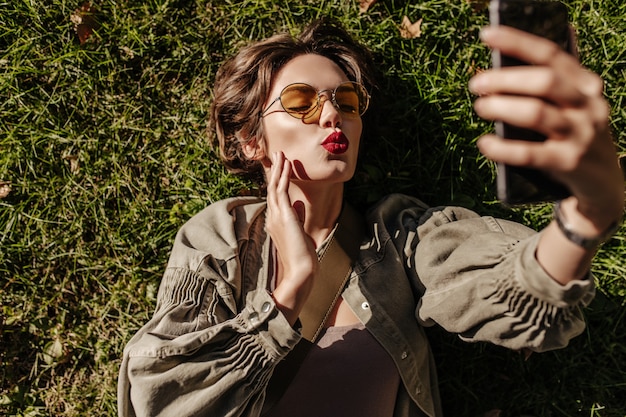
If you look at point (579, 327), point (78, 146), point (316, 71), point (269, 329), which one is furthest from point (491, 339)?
point (78, 146)

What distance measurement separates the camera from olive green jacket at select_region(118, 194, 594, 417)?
2213 mm

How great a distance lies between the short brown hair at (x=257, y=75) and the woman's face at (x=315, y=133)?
0.42 ft

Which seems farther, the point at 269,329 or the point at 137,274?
the point at 137,274

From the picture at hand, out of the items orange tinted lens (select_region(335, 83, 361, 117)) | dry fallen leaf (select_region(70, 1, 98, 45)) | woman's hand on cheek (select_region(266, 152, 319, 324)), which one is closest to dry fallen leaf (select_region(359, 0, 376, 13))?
orange tinted lens (select_region(335, 83, 361, 117))

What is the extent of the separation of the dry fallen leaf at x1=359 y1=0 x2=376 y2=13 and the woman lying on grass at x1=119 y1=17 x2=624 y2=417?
0.38 metres

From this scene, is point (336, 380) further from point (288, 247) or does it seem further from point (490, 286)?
point (490, 286)

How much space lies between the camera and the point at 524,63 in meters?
1.50

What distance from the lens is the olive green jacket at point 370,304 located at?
221cm

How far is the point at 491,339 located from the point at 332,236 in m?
1.04

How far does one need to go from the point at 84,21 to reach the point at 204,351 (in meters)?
2.61

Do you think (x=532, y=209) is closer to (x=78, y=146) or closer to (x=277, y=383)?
(x=277, y=383)

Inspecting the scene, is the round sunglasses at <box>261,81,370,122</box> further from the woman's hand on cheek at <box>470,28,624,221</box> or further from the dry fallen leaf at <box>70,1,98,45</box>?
the dry fallen leaf at <box>70,1,98,45</box>

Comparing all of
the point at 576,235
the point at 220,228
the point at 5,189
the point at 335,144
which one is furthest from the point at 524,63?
the point at 5,189

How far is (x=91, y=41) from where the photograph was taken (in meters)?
3.87
